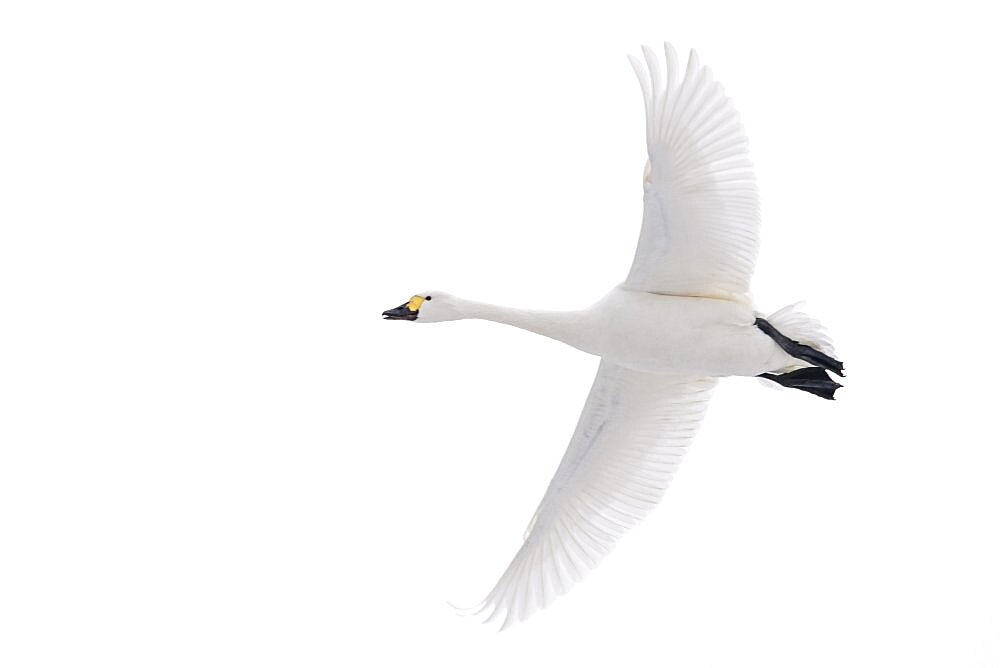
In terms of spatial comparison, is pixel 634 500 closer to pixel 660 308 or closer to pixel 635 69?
pixel 660 308

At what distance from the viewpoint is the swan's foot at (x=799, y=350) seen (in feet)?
27.2

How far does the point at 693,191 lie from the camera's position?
26.2 feet

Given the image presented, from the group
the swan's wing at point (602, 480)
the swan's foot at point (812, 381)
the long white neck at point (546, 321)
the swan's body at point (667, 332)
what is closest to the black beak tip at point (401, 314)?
the long white neck at point (546, 321)

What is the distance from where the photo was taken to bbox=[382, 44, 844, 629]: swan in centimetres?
784

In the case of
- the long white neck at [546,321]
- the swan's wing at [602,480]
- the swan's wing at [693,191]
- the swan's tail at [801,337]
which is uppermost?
the swan's wing at [693,191]

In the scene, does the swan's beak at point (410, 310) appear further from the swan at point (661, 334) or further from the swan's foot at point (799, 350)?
the swan's foot at point (799, 350)

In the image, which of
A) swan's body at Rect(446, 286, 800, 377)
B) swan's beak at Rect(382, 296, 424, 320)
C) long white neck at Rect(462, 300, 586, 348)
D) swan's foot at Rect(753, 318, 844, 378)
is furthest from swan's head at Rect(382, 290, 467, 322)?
swan's foot at Rect(753, 318, 844, 378)

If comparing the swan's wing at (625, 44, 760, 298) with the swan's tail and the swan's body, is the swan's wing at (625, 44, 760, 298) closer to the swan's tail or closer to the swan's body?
the swan's body

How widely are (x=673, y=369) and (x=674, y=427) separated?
0.82 metres

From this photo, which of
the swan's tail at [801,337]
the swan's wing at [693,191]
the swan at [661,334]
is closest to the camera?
the swan's wing at [693,191]

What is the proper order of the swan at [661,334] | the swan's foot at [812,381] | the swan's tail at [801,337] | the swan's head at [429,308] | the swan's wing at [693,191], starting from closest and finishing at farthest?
the swan's wing at [693,191], the swan at [661,334], the swan's tail at [801,337], the swan's foot at [812,381], the swan's head at [429,308]

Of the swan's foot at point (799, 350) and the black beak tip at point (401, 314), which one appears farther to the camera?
the black beak tip at point (401, 314)

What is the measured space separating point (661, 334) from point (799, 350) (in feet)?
2.42

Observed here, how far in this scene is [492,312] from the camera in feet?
27.8
